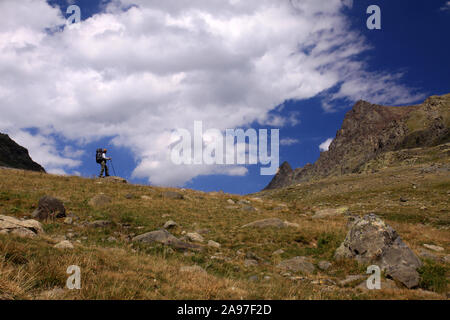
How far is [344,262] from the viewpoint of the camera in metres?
13.4

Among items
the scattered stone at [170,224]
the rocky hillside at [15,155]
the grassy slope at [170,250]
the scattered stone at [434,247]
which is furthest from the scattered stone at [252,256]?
the rocky hillside at [15,155]

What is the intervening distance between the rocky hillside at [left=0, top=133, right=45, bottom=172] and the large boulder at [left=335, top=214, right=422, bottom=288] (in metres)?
88.7

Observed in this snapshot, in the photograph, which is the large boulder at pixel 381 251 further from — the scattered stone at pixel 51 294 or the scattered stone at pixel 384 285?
the scattered stone at pixel 51 294

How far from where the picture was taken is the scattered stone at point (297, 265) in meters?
12.6

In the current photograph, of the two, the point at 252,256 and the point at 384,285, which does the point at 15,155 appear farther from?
the point at 384,285

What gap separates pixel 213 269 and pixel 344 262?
244 inches

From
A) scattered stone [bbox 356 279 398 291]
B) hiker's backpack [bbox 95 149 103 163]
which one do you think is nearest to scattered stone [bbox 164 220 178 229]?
scattered stone [bbox 356 279 398 291]

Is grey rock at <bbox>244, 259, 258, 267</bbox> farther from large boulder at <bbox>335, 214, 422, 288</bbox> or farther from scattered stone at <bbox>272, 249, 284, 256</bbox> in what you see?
large boulder at <bbox>335, 214, 422, 288</bbox>

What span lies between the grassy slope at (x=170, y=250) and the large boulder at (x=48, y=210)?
1178mm

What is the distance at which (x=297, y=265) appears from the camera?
42.2 ft
